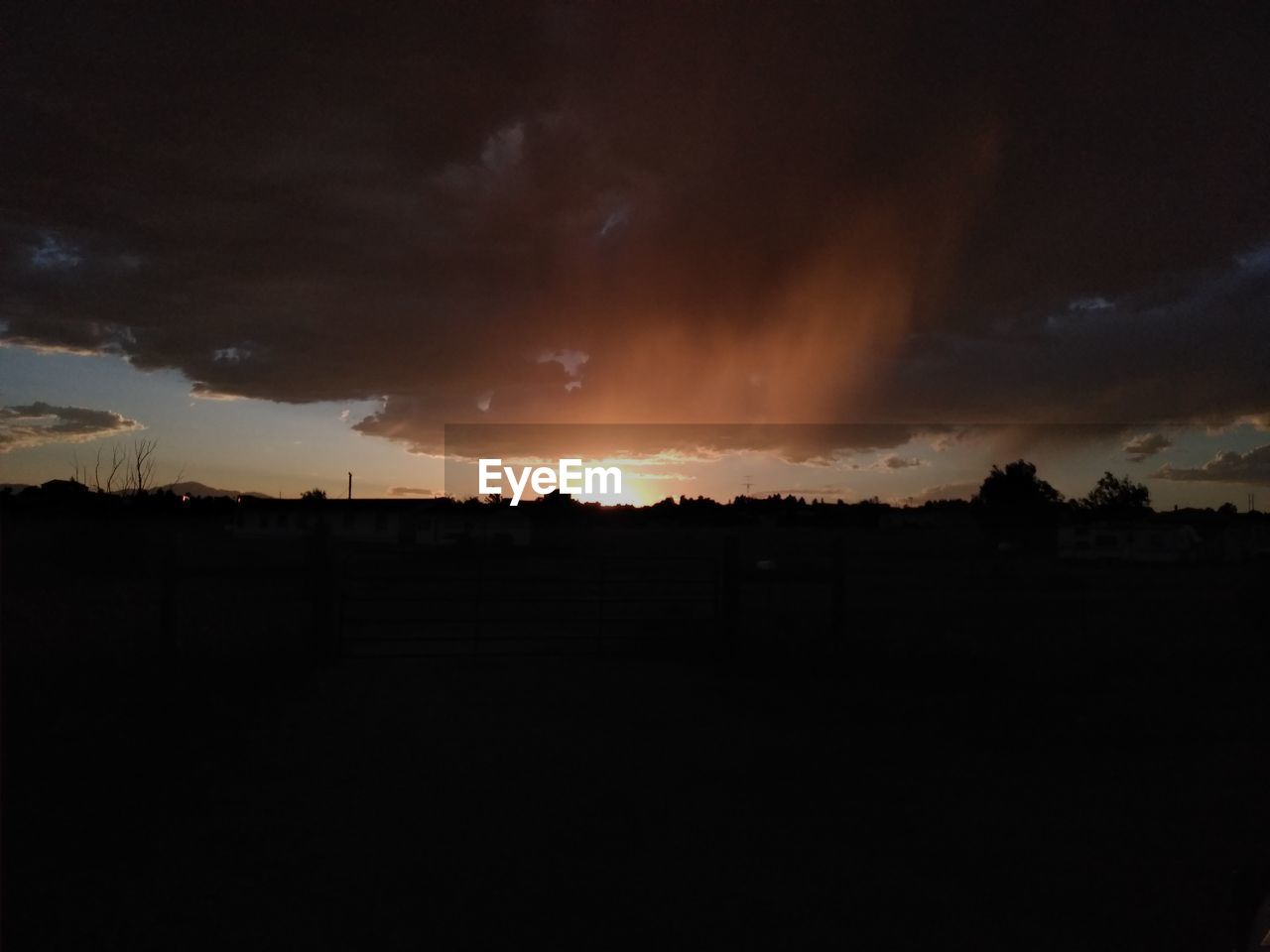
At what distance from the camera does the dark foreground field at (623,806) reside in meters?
4.38

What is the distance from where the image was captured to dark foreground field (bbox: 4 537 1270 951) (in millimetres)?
4379

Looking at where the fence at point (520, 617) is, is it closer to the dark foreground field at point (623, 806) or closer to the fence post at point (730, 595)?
the fence post at point (730, 595)

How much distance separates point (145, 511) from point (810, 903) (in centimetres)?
2561

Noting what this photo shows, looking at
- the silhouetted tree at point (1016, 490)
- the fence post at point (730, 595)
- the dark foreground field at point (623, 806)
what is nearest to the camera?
the dark foreground field at point (623, 806)

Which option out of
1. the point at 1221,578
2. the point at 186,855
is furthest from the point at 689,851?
the point at 1221,578

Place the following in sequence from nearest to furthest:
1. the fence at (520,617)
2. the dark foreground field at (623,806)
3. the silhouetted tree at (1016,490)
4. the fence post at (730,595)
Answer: the dark foreground field at (623,806)
the fence post at (730,595)
the fence at (520,617)
the silhouetted tree at (1016,490)

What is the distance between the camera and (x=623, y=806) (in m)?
6.14

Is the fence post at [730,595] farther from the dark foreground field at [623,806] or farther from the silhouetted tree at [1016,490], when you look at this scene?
the silhouetted tree at [1016,490]

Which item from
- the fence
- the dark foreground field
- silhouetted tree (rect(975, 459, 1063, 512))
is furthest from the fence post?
silhouetted tree (rect(975, 459, 1063, 512))

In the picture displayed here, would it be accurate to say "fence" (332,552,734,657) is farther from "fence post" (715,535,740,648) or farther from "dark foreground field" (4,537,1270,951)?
"dark foreground field" (4,537,1270,951)

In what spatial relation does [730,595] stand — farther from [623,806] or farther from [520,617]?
[623,806]

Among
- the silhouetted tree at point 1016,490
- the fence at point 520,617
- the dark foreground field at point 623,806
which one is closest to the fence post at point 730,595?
the fence at point 520,617

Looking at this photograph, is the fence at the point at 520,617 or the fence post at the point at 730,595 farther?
the fence at the point at 520,617

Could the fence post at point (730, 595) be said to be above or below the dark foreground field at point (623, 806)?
above
